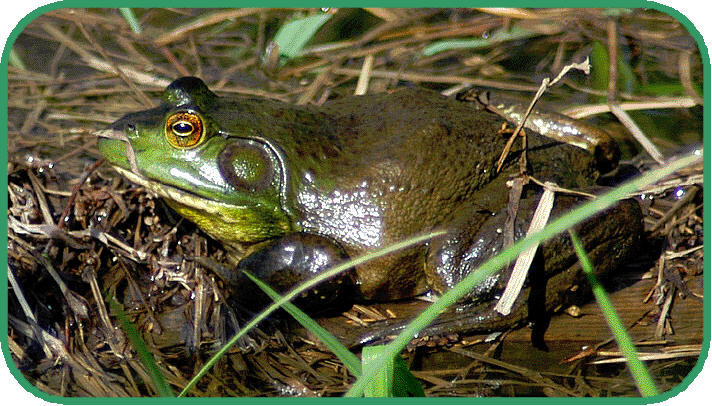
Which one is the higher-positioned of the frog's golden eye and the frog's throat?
the frog's golden eye

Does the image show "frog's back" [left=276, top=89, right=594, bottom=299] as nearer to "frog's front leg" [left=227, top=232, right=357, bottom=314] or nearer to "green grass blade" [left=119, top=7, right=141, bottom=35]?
"frog's front leg" [left=227, top=232, right=357, bottom=314]

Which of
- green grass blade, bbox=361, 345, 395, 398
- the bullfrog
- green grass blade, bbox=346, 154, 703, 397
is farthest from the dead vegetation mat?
green grass blade, bbox=346, 154, 703, 397

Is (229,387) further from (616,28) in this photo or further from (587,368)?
(616,28)

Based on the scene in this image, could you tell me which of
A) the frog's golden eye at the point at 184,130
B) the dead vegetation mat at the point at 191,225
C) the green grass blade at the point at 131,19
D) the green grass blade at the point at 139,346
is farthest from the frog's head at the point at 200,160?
the green grass blade at the point at 131,19

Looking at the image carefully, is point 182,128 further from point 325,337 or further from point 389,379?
point 389,379

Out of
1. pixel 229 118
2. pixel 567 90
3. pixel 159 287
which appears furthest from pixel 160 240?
pixel 567 90

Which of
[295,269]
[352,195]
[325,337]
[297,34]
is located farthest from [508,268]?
[297,34]

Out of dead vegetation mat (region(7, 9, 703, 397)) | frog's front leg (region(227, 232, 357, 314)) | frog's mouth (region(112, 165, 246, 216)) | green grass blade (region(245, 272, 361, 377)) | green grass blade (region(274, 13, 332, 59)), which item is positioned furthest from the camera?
green grass blade (region(274, 13, 332, 59))
